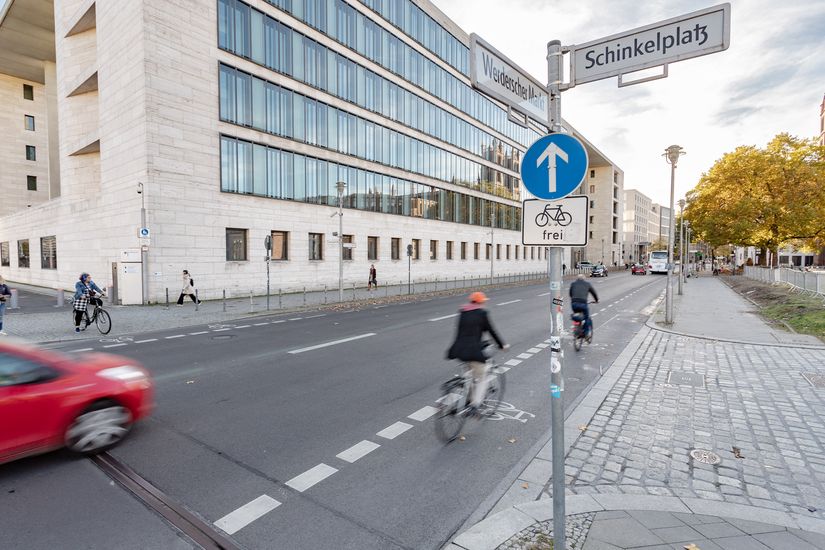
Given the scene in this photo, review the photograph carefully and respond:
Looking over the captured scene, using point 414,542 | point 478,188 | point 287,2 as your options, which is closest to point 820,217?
point 478,188

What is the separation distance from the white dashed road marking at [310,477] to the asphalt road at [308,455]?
0.02 meters

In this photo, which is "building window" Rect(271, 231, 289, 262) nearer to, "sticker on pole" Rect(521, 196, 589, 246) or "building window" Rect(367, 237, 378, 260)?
"building window" Rect(367, 237, 378, 260)

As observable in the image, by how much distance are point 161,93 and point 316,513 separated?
22425 millimetres

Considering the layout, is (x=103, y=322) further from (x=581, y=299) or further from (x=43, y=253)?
(x=43, y=253)

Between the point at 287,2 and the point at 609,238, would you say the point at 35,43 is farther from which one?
the point at 609,238

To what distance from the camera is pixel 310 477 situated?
4.21 meters

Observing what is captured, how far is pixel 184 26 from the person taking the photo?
20.6m

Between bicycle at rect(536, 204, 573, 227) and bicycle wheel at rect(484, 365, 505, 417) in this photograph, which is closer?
bicycle at rect(536, 204, 573, 227)

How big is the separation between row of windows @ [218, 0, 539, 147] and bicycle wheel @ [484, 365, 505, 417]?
10516mm

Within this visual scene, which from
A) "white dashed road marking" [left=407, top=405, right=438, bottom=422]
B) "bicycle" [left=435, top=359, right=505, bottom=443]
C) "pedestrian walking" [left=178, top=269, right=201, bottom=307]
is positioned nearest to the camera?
"bicycle" [left=435, top=359, right=505, bottom=443]

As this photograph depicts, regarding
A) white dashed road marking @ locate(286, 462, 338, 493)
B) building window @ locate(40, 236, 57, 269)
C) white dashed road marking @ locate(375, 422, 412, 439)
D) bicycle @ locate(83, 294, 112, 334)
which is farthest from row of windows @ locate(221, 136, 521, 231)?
white dashed road marking @ locate(286, 462, 338, 493)

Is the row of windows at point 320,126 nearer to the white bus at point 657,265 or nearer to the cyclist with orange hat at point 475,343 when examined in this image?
the cyclist with orange hat at point 475,343

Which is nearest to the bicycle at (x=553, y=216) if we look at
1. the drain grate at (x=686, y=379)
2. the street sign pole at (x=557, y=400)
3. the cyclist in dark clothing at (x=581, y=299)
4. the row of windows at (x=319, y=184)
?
the street sign pole at (x=557, y=400)

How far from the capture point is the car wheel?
4633 millimetres
